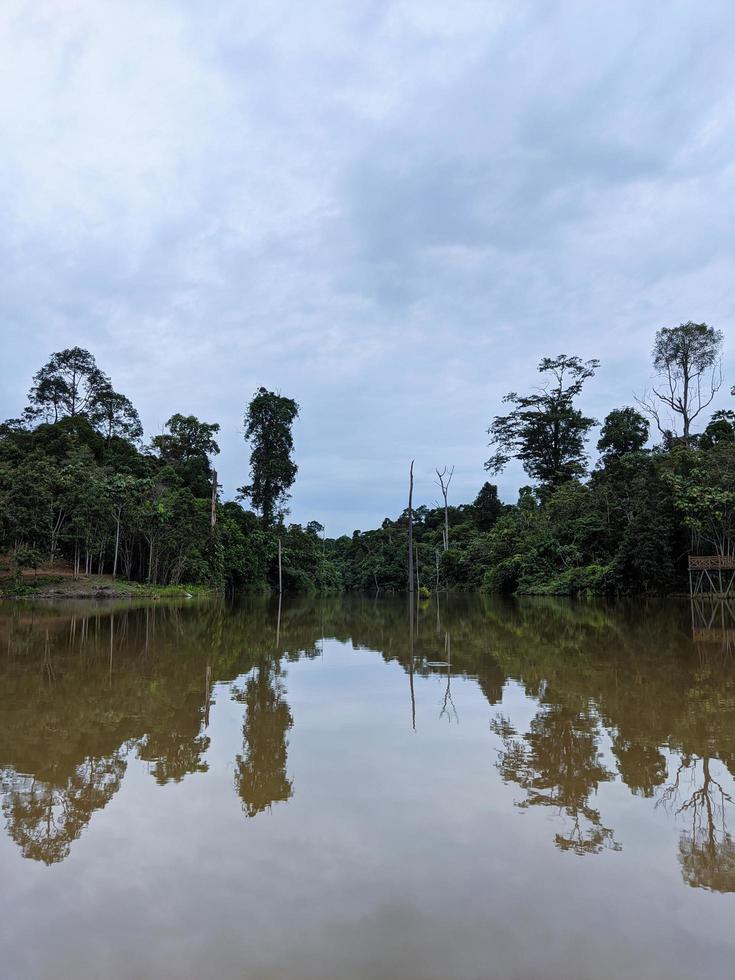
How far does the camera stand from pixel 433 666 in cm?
925

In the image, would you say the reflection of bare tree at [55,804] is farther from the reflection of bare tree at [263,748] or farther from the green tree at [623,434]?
the green tree at [623,434]

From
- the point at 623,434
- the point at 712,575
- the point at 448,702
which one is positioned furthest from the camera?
the point at 623,434

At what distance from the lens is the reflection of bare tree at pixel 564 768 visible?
339 centimetres

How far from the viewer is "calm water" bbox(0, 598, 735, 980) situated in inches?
92.4

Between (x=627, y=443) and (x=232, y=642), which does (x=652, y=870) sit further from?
(x=627, y=443)

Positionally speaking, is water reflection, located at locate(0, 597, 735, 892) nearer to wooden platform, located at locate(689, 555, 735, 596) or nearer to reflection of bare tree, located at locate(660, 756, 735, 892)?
reflection of bare tree, located at locate(660, 756, 735, 892)

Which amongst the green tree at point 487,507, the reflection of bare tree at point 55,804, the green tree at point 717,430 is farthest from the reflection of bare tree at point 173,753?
the green tree at point 487,507

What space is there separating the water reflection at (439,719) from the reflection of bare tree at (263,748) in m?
0.02

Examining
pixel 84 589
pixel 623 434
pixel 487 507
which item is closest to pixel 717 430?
pixel 623 434

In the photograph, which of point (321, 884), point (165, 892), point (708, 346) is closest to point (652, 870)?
point (321, 884)

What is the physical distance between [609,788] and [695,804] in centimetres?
48

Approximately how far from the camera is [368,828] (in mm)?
3432

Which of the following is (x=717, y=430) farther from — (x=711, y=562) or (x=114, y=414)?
(x=114, y=414)

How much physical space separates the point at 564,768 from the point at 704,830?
1092 mm
